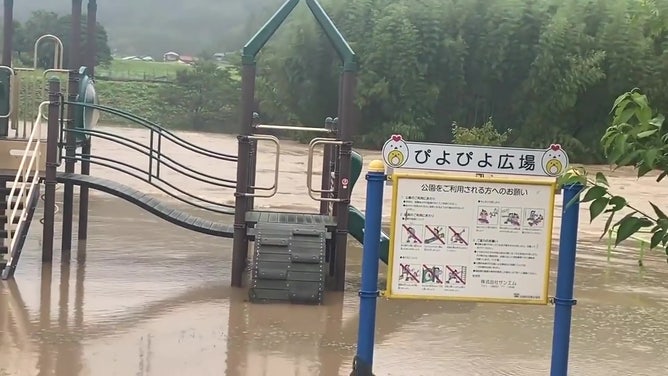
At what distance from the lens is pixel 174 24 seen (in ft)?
131

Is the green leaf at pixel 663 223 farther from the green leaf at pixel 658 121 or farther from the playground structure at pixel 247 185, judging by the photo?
the playground structure at pixel 247 185

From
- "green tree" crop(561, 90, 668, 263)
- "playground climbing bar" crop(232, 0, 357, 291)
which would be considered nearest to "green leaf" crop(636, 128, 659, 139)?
"green tree" crop(561, 90, 668, 263)

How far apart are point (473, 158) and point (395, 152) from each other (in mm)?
400

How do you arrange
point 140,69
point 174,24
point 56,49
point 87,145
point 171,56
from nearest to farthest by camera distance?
point 56,49 < point 87,145 < point 174,24 < point 171,56 < point 140,69

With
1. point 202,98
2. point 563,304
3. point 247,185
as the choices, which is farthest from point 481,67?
point 563,304

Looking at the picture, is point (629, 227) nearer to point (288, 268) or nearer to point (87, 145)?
point (288, 268)

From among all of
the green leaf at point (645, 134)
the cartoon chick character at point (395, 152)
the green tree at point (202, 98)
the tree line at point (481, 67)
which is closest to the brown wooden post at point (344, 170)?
the cartoon chick character at point (395, 152)

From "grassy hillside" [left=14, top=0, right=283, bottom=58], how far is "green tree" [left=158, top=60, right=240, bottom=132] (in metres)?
2.26

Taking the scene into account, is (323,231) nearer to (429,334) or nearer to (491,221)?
(429,334)

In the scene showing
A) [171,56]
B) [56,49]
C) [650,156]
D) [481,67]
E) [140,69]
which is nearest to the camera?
[650,156]

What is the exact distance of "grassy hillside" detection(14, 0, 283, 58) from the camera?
38850 millimetres

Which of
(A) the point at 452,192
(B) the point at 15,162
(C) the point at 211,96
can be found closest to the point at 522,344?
(A) the point at 452,192

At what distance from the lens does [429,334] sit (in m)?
7.10

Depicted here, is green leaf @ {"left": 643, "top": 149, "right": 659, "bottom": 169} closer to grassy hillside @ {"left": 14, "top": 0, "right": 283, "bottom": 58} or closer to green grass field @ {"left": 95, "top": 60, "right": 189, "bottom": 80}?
grassy hillside @ {"left": 14, "top": 0, "right": 283, "bottom": 58}
